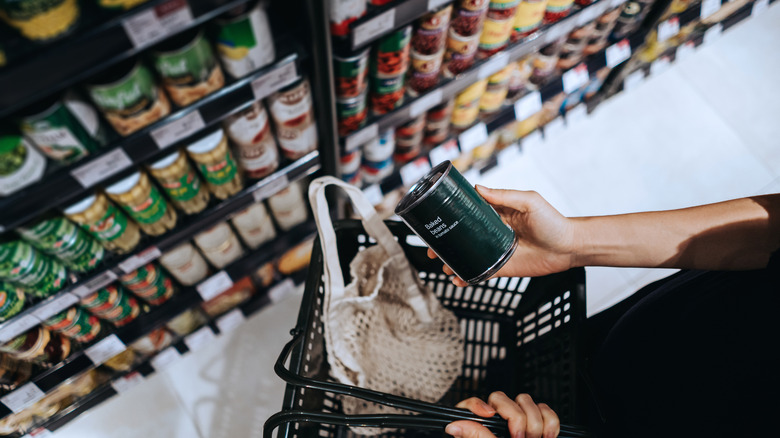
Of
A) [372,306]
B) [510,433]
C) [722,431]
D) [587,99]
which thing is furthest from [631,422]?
[587,99]

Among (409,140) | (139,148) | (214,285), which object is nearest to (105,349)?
(214,285)

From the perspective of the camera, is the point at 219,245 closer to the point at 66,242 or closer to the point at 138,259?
the point at 138,259

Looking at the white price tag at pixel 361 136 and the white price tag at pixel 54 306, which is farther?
the white price tag at pixel 361 136

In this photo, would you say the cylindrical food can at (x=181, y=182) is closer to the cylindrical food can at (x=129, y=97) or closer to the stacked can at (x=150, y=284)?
the cylindrical food can at (x=129, y=97)

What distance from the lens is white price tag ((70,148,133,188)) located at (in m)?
0.93

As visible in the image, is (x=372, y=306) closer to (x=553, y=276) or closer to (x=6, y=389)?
(x=553, y=276)

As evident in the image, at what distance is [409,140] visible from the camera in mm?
1726

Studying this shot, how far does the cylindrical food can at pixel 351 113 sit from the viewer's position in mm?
1291

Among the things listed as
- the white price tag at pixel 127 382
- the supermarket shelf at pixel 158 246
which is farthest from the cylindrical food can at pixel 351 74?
the white price tag at pixel 127 382

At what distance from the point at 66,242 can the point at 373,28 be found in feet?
2.70

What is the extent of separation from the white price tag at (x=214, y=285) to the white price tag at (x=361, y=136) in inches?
23.9

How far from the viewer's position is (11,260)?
3.30ft

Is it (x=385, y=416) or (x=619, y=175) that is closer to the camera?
(x=385, y=416)

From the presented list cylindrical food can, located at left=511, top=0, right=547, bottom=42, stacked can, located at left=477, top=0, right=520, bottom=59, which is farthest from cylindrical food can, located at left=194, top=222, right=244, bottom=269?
cylindrical food can, located at left=511, top=0, right=547, bottom=42
